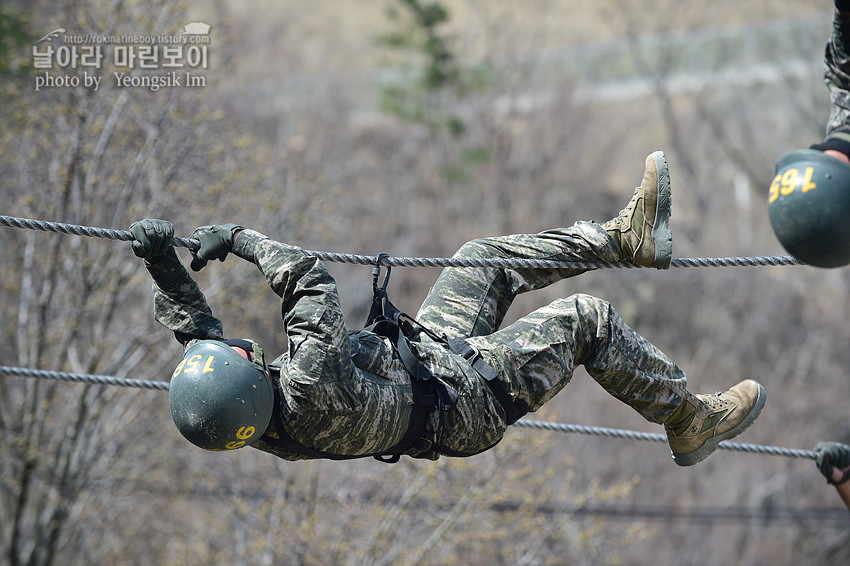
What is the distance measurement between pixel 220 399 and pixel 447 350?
102 centimetres

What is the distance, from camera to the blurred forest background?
9781 millimetres

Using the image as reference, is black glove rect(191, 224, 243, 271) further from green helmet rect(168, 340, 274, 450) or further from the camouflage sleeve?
green helmet rect(168, 340, 274, 450)

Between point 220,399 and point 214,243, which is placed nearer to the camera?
point 220,399

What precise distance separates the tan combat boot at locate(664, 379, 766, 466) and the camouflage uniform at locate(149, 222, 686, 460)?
97mm

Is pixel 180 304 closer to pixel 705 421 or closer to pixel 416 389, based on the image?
pixel 416 389

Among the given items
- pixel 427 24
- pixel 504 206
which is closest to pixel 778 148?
pixel 504 206

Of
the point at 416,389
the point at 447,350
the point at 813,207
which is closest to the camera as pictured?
the point at 813,207

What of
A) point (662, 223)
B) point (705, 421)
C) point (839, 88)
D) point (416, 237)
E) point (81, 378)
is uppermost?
point (416, 237)

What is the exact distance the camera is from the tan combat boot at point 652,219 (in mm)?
4586

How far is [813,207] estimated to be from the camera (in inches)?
146

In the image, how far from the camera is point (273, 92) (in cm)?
2362

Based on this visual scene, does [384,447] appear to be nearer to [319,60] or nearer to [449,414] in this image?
[449,414]

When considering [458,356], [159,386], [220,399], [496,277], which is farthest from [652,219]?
[159,386]

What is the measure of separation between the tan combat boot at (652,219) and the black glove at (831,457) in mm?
1645
